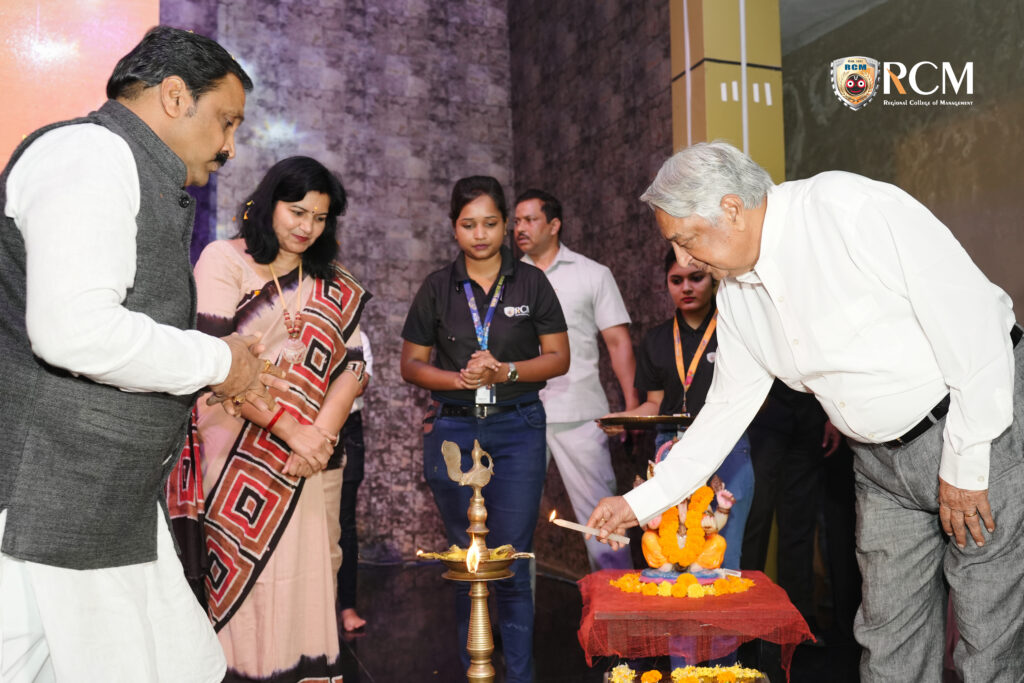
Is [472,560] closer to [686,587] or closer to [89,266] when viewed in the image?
[89,266]

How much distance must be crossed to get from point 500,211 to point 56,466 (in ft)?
6.85

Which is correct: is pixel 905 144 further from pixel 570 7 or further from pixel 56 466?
pixel 56 466

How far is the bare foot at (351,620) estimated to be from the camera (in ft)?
14.3

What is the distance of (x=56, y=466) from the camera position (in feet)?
4.67

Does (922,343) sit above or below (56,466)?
above

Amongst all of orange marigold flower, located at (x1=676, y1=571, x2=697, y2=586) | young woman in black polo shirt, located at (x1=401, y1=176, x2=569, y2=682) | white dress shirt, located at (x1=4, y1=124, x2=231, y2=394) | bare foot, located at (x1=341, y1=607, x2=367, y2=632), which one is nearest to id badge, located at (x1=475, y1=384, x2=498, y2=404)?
young woman in black polo shirt, located at (x1=401, y1=176, x2=569, y2=682)

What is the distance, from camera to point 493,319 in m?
3.23

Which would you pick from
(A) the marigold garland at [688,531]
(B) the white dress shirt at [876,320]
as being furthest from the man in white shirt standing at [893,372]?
(A) the marigold garland at [688,531]

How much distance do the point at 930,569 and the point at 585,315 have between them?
2630 mm

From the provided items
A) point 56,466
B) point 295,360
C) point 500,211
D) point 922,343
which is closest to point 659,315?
point 500,211

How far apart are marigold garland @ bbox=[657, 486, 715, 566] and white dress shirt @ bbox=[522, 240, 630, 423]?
5.34ft

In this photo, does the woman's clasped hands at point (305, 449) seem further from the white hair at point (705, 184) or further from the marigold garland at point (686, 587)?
the white hair at point (705, 184)

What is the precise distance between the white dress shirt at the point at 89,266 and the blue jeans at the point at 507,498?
1657 mm

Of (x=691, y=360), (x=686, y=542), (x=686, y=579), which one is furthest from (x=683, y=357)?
(x=686, y=579)
